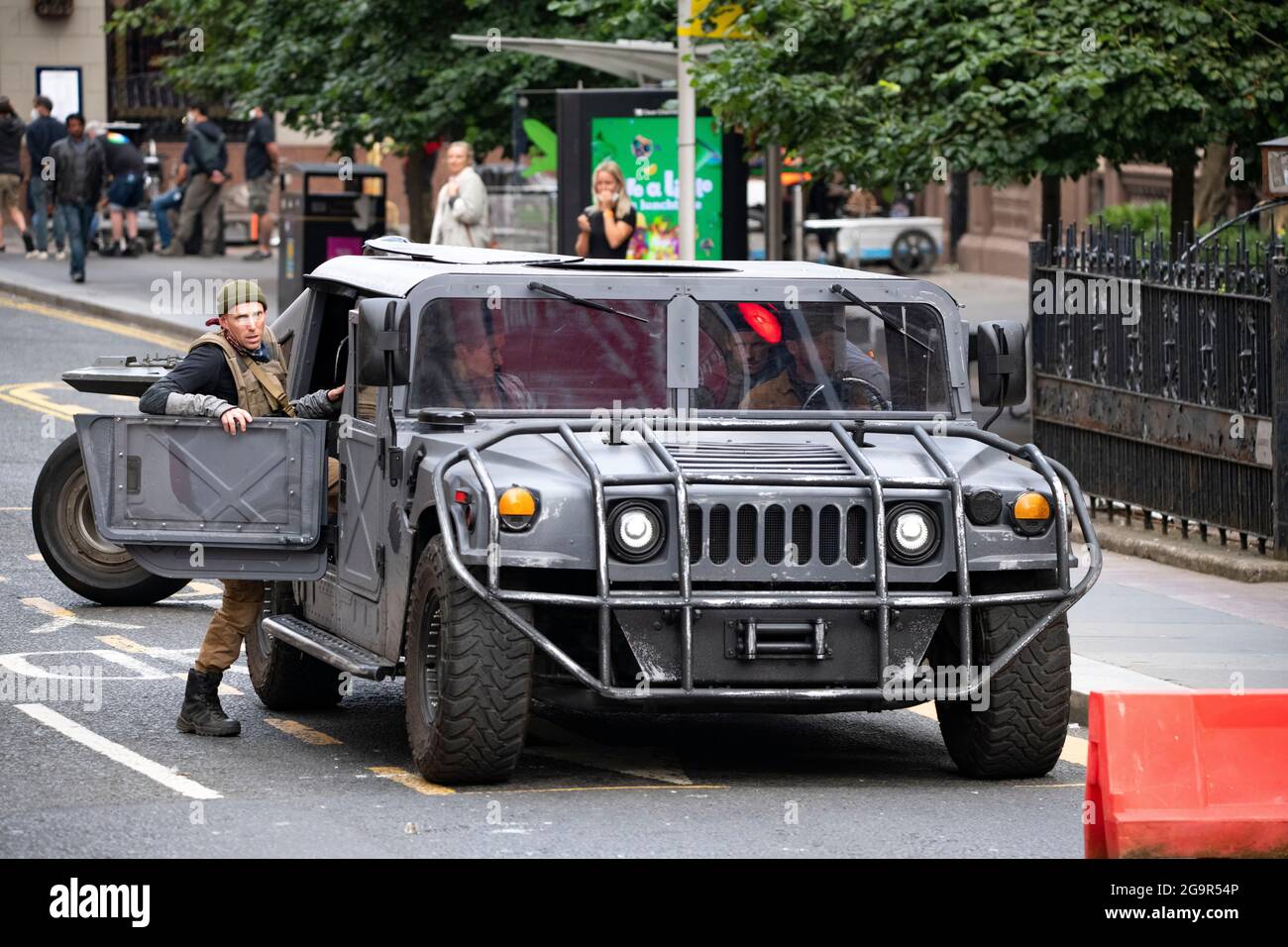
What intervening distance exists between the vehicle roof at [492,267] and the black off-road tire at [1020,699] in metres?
1.60

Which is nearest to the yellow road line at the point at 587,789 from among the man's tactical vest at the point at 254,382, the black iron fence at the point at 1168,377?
the man's tactical vest at the point at 254,382

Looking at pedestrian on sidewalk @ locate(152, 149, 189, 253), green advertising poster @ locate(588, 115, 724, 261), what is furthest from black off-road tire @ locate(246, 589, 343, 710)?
pedestrian on sidewalk @ locate(152, 149, 189, 253)

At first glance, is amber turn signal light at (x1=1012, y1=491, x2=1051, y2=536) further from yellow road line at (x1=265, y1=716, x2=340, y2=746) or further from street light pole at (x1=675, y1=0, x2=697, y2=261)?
street light pole at (x1=675, y1=0, x2=697, y2=261)

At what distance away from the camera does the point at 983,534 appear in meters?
8.40

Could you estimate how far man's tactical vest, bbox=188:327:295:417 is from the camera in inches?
380

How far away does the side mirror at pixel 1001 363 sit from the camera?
941 cm

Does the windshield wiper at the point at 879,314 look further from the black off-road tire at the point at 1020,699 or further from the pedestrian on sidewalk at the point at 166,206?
the pedestrian on sidewalk at the point at 166,206

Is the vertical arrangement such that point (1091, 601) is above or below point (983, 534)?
below

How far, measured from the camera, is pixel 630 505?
26.8 ft

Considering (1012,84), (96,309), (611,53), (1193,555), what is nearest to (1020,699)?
(1193,555)

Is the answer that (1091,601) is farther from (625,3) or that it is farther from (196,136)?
(196,136)

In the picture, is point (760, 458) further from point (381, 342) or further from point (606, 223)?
point (606, 223)

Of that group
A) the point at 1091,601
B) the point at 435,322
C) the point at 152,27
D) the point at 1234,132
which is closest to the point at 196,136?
the point at 152,27

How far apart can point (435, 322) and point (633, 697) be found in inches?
71.2
